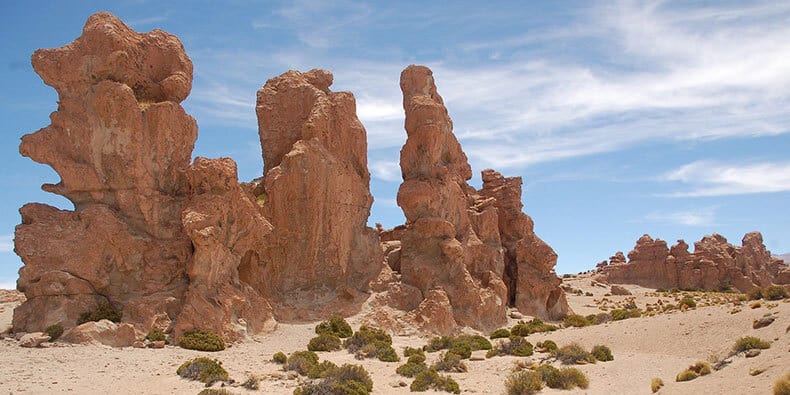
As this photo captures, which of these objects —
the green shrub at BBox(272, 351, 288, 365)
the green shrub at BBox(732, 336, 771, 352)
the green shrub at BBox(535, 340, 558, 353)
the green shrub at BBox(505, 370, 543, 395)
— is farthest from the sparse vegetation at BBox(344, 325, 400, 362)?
the green shrub at BBox(732, 336, 771, 352)

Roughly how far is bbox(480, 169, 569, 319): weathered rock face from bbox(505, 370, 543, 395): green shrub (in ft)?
67.0

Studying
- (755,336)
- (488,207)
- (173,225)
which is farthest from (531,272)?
(173,225)

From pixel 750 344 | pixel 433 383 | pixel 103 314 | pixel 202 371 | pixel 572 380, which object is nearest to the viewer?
pixel 202 371

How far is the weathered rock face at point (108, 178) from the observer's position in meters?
23.1

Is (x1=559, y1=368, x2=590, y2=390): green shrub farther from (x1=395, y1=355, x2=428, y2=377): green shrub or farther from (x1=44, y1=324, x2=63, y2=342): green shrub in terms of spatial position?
(x1=44, y1=324, x2=63, y2=342): green shrub

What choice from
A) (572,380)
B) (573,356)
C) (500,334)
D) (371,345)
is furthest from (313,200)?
(572,380)

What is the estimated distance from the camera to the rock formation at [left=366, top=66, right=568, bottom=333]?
1262 inches

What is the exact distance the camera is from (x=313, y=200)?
29.8m

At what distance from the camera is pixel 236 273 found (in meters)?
26.2

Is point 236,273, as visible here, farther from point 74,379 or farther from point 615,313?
point 615,313

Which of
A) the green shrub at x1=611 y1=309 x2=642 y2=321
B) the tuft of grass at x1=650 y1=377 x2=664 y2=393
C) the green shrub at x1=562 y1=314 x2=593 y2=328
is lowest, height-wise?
the tuft of grass at x1=650 y1=377 x2=664 y2=393

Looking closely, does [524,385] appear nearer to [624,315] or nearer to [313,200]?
[313,200]

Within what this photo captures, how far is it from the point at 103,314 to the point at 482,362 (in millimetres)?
13835

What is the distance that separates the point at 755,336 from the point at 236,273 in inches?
751
